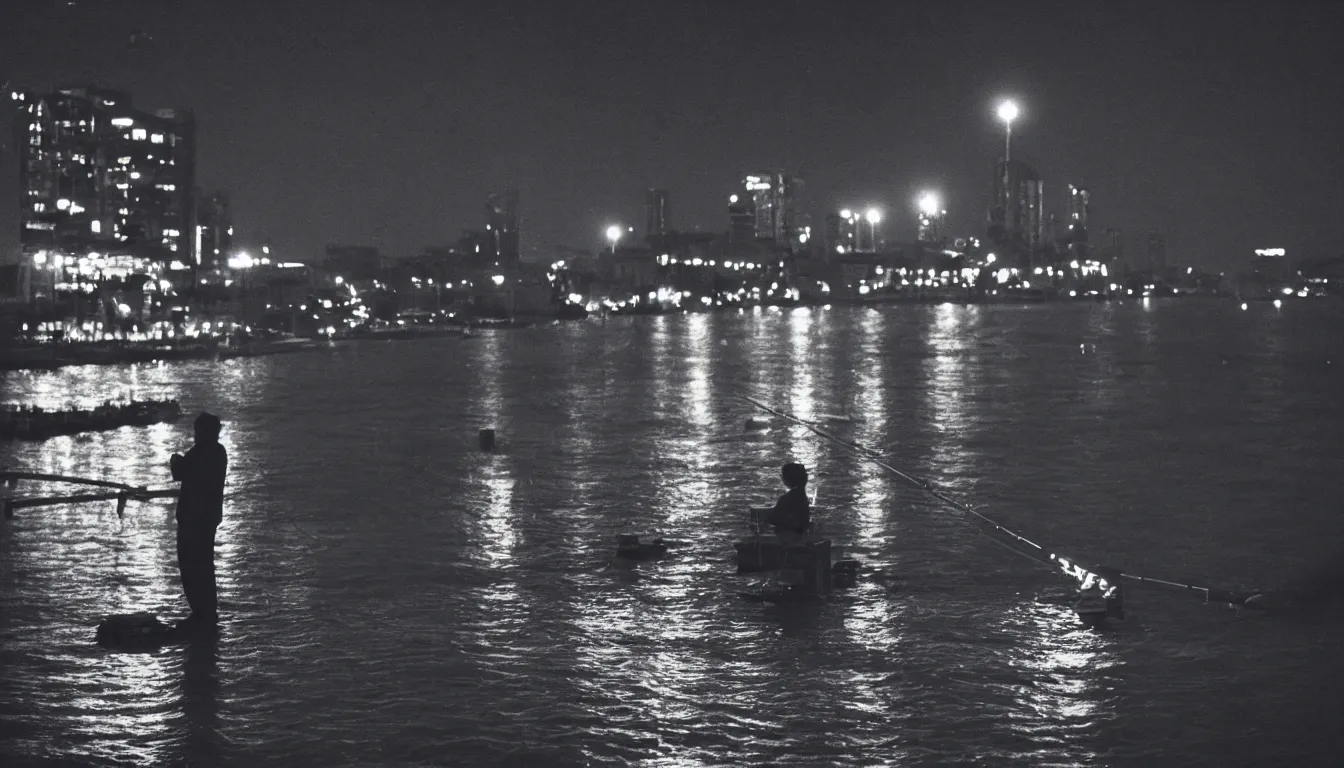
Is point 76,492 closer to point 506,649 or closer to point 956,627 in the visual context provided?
point 506,649

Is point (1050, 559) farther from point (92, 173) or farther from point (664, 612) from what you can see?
point (92, 173)

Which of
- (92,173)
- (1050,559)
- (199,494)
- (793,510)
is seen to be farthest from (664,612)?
(92,173)

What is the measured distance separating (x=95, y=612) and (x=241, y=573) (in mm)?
1662

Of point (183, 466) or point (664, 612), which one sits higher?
point (183, 466)

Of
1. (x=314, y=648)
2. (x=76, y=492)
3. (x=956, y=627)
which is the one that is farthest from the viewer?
(x=76, y=492)

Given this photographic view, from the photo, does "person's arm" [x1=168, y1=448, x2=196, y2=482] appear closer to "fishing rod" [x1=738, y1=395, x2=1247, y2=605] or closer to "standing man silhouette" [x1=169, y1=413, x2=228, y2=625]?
"standing man silhouette" [x1=169, y1=413, x2=228, y2=625]

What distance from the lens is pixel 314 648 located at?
28.1 feet

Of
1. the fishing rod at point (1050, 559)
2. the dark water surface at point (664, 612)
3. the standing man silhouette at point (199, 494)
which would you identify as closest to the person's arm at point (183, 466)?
the standing man silhouette at point (199, 494)

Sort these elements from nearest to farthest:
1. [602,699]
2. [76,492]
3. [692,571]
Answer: [602,699]
[692,571]
[76,492]

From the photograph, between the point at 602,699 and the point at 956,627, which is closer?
the point at 602,699

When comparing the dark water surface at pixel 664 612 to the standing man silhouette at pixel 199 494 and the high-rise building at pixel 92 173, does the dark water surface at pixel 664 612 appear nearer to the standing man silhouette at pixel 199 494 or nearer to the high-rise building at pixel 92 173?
the standing man silhouette at pixel 199 494

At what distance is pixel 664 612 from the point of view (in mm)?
9578

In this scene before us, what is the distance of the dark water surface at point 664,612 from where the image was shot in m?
6.78

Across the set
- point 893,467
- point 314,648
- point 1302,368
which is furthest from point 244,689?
point 1302,368
